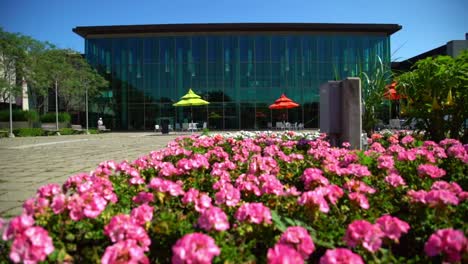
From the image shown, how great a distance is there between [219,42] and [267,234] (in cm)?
3159

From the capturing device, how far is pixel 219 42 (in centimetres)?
3216

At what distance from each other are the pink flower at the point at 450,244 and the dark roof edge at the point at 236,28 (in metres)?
31.1

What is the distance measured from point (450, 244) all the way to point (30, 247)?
1677 millimetres

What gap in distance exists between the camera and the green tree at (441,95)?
5.39 m

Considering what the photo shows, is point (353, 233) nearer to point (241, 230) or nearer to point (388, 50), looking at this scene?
point (241, 230)

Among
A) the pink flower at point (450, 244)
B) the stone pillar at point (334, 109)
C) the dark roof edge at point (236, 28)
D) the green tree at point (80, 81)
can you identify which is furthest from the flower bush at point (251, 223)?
the dark roof edge at point (236, 28)

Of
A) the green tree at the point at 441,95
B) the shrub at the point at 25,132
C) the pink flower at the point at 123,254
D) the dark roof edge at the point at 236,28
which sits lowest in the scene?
the pink flower at the point at 123,254

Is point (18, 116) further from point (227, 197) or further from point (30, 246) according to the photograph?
point (30, 246)

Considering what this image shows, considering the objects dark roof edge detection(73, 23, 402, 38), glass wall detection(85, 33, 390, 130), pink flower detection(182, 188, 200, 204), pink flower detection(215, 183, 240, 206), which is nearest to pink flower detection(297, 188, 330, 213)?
pink flower detection(215, 183, 240, 206)

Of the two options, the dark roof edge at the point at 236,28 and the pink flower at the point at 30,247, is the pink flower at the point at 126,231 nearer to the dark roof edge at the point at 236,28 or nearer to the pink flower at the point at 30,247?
the pink flower at the point at 30,247

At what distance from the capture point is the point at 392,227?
5.06 ft

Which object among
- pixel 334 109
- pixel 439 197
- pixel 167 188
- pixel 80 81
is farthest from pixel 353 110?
pixel 80 81

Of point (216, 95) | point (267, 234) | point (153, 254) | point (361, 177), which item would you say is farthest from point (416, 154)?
point (216, 95)

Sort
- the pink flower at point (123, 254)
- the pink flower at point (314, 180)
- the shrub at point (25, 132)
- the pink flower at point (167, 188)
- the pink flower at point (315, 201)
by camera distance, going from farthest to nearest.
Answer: the shrub at point (25, 132), the pink flower at point (314, 180), the pink flower at point (167, 188), the pink flower at point (315, 201), the pink flower at point (123, 254)
